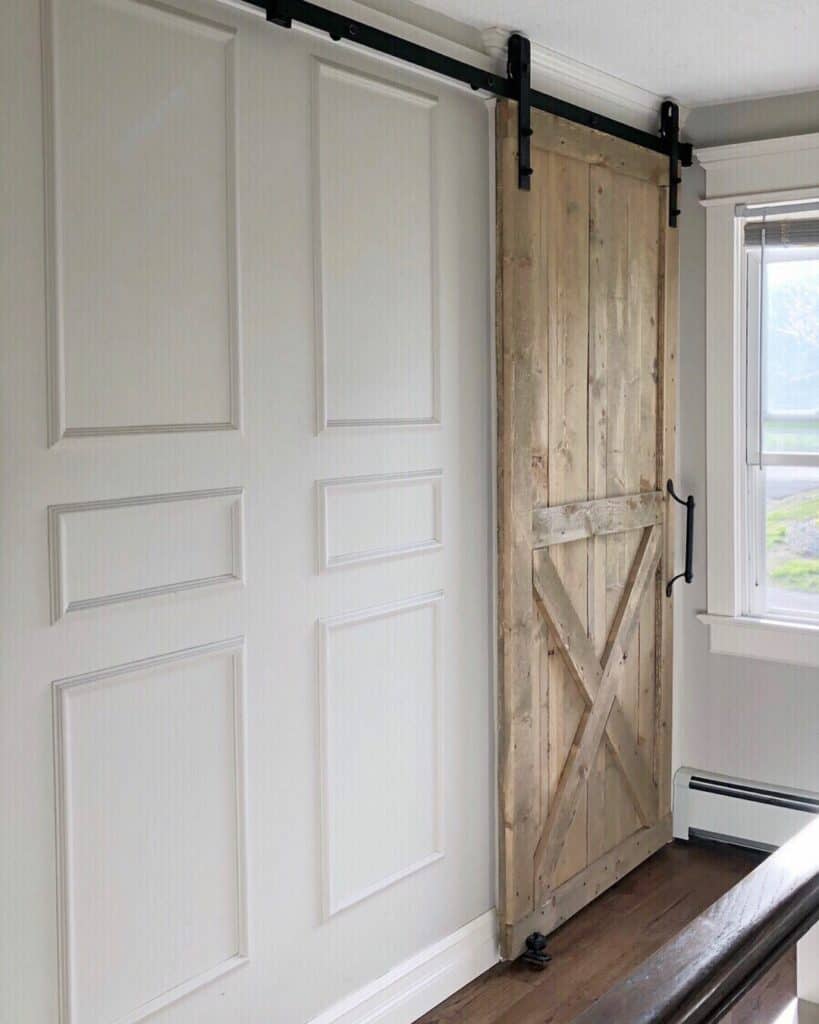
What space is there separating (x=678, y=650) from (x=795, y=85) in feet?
5.96

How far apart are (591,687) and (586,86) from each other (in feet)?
5.64

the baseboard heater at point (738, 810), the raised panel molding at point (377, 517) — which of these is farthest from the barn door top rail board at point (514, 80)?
the baseboard heater at point (738, 810)

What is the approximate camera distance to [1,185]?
1880mm

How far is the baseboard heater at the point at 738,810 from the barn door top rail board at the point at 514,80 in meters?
1.83

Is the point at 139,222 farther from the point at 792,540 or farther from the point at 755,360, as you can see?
the point at 792,540

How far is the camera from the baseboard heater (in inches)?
147

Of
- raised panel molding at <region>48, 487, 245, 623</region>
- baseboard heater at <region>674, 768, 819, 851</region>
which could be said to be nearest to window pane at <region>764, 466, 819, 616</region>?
baseboard heater at <region>674, 768, 819, 851</region>

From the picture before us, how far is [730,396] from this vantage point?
12.4 ft

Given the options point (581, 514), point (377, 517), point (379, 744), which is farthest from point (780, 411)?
point (379, 744)

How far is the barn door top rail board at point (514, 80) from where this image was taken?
241 cm

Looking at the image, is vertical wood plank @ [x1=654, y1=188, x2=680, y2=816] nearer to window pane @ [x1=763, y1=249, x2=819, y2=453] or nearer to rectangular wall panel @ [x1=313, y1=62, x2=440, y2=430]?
window pane @ [x1=763, y1=249, x2=819, y2=453]

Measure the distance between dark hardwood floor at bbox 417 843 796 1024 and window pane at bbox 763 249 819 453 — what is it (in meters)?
1.36

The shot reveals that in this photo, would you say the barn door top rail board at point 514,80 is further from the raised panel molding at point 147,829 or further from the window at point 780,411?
the raised panel molding at point 147,829

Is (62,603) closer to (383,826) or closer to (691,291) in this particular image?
(383,826)
